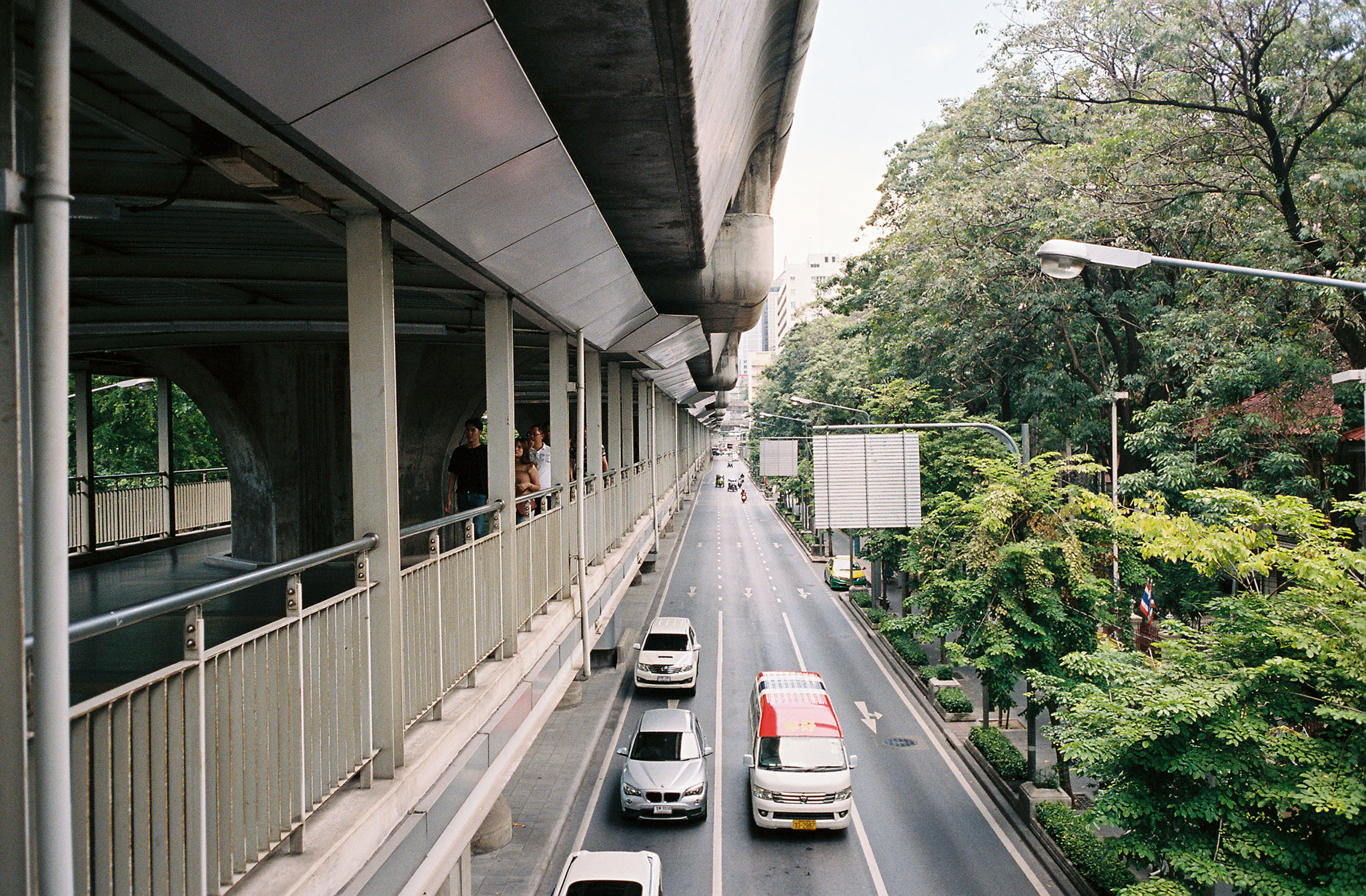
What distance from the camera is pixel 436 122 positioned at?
Answer: 3.41 m

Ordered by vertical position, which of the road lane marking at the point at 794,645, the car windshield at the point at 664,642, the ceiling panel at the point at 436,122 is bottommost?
the road lane marking at the point at 794,645

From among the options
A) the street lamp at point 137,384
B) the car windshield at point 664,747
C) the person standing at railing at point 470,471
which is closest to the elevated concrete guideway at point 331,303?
the person standing at railing at point 470,471

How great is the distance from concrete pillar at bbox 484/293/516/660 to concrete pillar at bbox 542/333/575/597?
198 cm

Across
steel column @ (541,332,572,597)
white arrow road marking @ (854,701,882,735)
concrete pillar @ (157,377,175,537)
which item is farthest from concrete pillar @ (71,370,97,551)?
white arrow road marking @ (854,701,882,735)

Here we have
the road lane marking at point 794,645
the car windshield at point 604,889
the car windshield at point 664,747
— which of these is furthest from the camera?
the road lane marking at point 794,645

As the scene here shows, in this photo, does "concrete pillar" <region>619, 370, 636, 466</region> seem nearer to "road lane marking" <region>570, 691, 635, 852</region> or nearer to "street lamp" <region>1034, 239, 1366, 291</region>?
"road lane marking" <region>570, 691, 635, 852</region>

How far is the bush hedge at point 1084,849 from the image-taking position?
39.5 feet

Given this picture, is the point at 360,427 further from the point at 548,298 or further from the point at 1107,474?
the point at 1107,474

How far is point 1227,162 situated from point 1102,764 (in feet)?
39.9

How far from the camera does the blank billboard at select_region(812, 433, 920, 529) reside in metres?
17.6

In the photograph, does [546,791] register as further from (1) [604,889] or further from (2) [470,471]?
(2) [470,471]

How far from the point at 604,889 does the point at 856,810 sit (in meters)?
6.86

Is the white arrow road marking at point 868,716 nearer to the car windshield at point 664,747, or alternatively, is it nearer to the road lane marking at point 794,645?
the road lane marking at point 794,645

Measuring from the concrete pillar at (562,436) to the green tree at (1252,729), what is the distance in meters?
5.52
